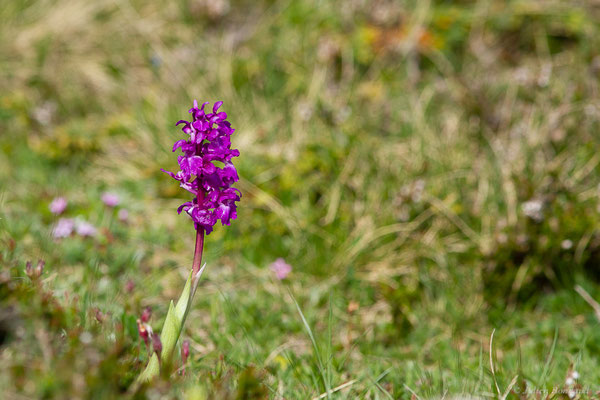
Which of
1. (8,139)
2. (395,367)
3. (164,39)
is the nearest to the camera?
(395,367)

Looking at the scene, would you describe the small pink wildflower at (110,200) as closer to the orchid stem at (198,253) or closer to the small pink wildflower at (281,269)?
the small pink wildflower at (281,269)

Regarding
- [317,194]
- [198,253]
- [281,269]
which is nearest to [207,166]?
[198,253]

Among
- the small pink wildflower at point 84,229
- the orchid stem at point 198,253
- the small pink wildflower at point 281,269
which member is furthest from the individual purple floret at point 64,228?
the orchid stem at point 198,253

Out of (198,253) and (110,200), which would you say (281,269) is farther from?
(198,253)

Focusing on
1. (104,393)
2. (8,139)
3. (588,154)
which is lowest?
(8,139)

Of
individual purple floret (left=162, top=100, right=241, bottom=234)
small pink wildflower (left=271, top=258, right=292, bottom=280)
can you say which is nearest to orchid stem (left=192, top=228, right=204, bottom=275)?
individual purple floret (left=162, top=100, right=241, bottom=234)

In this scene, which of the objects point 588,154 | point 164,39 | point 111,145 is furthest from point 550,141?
point 164,39

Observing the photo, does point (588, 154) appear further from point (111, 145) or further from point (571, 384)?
point (111, 145)
